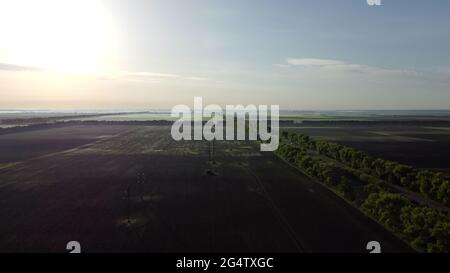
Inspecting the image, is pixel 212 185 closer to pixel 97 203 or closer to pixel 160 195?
pixel 160 195

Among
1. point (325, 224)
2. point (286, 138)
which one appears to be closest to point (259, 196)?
point (325, 224)

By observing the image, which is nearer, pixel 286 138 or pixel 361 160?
pixel 361 160

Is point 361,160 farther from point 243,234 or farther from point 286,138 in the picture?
point 286,138
